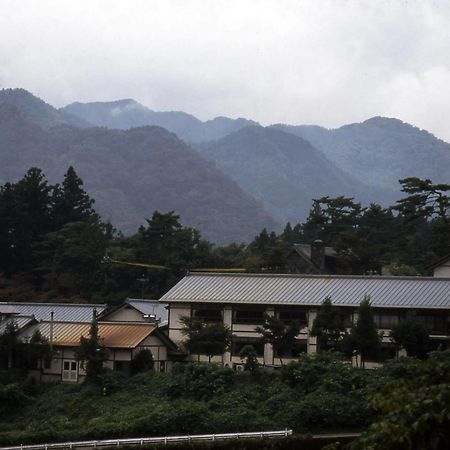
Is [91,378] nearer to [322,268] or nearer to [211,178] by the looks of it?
[322,268]

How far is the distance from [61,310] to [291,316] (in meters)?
12.6

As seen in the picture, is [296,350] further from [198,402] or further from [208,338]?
[198,402]

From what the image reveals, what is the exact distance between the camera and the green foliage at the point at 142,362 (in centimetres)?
3984

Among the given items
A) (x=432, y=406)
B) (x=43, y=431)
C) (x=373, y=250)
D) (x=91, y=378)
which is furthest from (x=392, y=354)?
(x=432, y=406)

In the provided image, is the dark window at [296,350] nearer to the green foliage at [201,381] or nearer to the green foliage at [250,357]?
the green foliage at [250,357]

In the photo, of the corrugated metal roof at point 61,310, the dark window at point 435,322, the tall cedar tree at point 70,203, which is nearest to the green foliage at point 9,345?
the corrugated metal roof at point 61,310

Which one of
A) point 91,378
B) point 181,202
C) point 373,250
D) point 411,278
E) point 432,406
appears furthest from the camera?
point 181,202

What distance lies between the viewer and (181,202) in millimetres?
183375

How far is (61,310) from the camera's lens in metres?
47.8

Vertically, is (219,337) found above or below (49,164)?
below

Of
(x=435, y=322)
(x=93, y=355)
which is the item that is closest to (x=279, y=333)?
(x=435, y=322)

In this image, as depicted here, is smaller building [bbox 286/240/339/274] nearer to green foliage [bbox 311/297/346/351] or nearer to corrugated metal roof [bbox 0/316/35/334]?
green foliage [bbox 311/297/346/351]

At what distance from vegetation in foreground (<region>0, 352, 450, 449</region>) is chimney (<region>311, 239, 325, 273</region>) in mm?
20703

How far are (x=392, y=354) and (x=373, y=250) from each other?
1872cm
